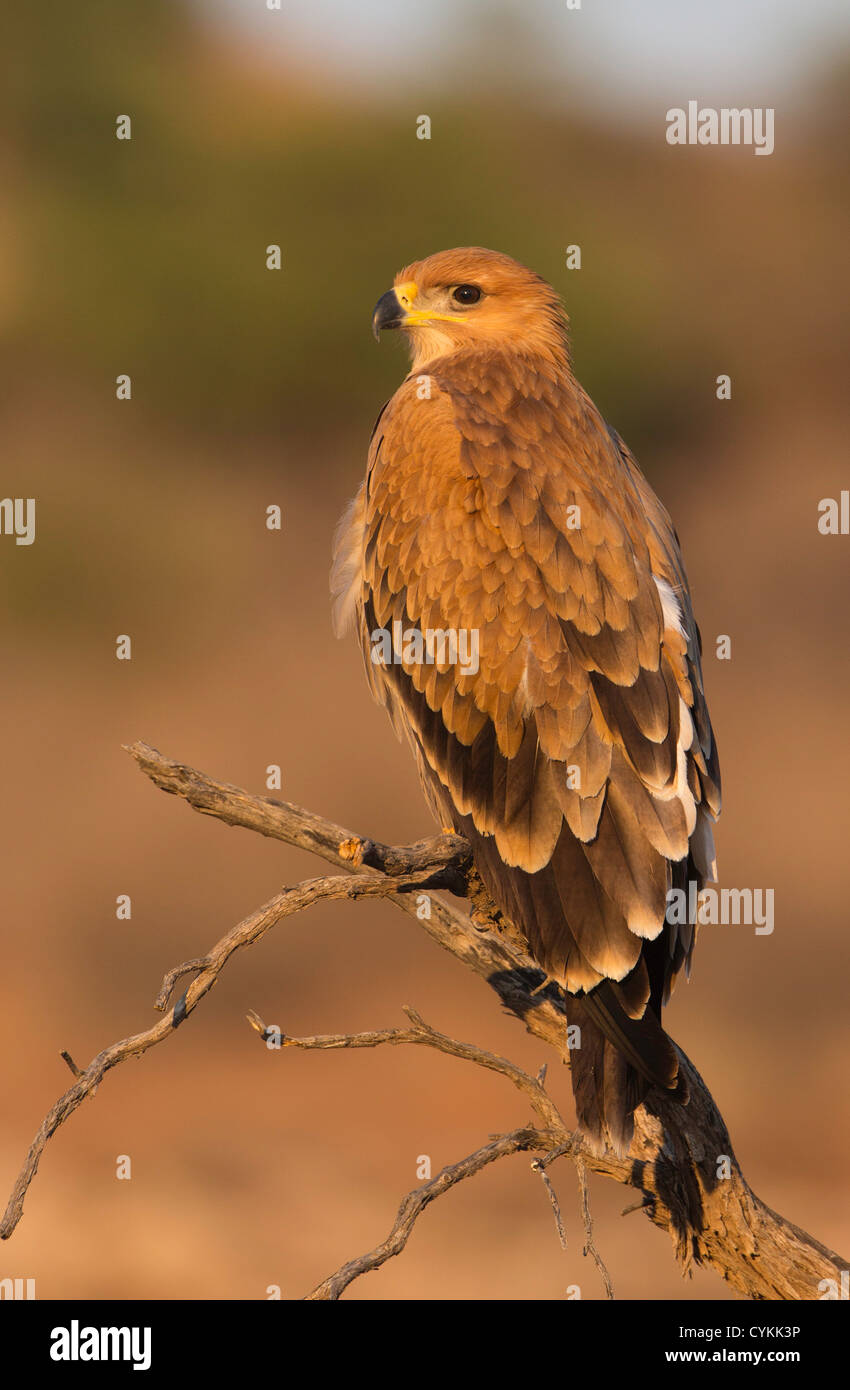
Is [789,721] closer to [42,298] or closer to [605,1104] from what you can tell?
[42,298]

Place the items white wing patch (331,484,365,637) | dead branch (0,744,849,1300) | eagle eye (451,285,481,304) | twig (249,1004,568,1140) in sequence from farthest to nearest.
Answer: eagle eye (451,285,481,304)
white wing patch (331,484,365,637)
twig (249,1004,568,1140)
dead branch (0,744,849,1300)

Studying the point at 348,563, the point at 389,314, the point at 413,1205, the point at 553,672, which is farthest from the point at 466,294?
the point at 413,1205

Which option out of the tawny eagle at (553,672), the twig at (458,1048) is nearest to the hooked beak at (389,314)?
the tawny eagle at (553,672)

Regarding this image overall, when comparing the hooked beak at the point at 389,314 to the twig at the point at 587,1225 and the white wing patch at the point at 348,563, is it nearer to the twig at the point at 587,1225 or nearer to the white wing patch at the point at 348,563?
the white wing patch at the point at 348,563

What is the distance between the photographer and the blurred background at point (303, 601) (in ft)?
46.4

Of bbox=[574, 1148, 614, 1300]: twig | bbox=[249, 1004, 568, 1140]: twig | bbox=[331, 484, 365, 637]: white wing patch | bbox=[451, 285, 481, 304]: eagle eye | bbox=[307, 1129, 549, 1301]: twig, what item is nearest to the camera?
bbox=[574, 1148, 614, 1300]: twig

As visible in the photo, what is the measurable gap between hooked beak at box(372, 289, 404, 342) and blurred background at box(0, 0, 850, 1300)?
8736mm

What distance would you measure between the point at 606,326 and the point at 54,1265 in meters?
15.6

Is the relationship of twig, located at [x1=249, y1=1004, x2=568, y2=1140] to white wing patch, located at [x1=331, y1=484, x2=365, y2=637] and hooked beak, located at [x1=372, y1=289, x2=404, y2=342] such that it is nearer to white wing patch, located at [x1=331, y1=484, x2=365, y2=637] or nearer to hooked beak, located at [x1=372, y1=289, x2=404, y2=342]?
white wing patch, located at [x1=331, y1=484, x2=365, y2=637]

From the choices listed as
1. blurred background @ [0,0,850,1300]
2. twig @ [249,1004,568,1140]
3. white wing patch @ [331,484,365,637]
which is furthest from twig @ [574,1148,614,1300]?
blurred background @ [0,0,850,1300]

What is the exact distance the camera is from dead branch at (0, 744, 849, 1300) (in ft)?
15.2

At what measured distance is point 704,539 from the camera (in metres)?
24.3

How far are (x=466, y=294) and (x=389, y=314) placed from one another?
0.39 metres

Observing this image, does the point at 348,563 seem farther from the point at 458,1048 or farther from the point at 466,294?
the point at 458,1048
